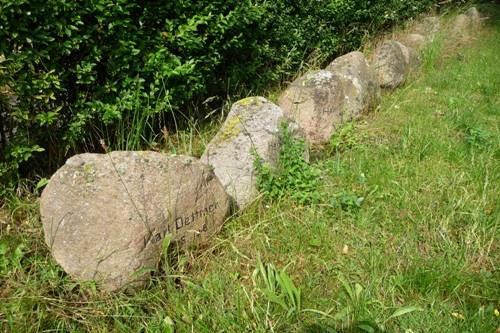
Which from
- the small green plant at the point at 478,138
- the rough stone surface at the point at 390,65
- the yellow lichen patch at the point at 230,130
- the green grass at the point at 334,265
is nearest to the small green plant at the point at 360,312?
the green grass at the point at 334,265

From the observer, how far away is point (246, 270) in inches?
104

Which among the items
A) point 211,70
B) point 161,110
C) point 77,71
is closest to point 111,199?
point 77,71

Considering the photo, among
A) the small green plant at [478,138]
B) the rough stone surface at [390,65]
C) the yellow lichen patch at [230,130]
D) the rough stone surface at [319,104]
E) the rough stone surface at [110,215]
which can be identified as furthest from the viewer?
the rough stone surface at [390,65]

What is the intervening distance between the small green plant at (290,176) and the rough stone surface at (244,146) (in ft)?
0.19

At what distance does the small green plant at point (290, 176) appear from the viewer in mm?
3182

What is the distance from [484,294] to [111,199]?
220 cm

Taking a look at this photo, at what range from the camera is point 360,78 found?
16.0 feet

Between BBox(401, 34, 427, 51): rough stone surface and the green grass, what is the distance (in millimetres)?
3645

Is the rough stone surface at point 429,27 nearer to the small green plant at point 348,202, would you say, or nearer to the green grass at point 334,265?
the green grass at point 334,265

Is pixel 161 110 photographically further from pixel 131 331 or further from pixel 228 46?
pixel 131 331

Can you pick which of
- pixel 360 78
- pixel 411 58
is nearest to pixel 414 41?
pixel 411 58

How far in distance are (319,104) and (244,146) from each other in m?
1.29

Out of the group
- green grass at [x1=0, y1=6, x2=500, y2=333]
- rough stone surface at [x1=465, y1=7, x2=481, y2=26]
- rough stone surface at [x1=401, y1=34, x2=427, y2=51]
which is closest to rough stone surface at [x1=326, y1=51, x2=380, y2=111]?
green grass at [x1=0, y1=6, x2=500, y2=333]

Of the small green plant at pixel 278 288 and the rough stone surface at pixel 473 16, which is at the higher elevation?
the rough stone surface at pixel 473 16
